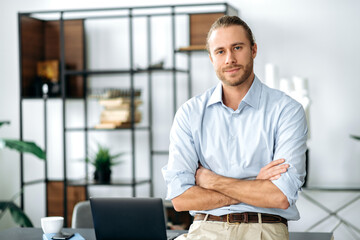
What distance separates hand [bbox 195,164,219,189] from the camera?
7.34 feet

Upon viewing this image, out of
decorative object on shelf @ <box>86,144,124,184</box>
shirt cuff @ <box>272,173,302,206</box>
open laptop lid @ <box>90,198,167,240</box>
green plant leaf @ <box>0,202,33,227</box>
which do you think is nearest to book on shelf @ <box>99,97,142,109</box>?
decorative object on shelf @ <box>86,144,124,184</box>

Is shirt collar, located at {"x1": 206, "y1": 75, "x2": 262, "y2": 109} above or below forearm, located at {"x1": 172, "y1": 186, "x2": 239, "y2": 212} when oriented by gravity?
above

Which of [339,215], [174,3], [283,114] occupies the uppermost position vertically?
[174,3]

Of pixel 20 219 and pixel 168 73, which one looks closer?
pixel 20 219

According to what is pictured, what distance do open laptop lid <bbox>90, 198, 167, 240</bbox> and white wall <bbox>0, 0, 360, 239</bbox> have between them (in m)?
2.91

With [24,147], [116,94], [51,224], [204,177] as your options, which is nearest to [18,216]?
[24,147]

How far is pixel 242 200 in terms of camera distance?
214cm

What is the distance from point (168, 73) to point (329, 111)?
1536 millimetres

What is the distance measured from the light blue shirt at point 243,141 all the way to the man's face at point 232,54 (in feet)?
0.25

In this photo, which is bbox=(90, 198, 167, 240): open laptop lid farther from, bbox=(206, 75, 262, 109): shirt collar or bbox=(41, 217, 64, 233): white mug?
bbox=(206, 75, 262, 109): shirt collar

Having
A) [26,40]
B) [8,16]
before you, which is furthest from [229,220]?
[8,16]

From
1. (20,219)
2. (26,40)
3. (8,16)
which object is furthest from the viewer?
(8,16)

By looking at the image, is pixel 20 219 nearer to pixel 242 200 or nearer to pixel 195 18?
pixel 195 18

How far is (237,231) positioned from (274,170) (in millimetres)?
282
